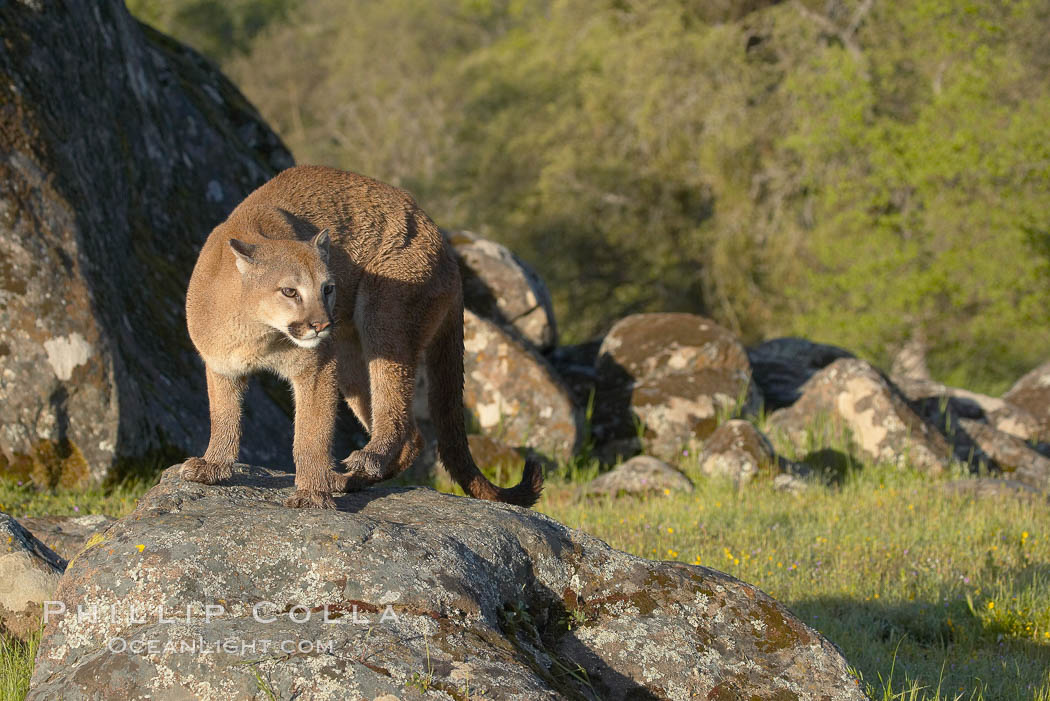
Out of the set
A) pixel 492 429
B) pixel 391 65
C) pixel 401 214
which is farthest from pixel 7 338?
pixel 391 65

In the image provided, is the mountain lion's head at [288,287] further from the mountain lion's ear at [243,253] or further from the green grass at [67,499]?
the green grass at [67,499]

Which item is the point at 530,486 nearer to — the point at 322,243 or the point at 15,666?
the point at 322,243

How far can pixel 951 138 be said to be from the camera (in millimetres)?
19828

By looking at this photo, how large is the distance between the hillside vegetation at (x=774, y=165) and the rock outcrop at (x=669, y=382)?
819 centimetres

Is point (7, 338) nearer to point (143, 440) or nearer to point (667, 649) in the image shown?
point (143, 440)

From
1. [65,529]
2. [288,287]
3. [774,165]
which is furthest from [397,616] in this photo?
[774,165]

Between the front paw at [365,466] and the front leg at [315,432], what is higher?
the front leg at [315,432]

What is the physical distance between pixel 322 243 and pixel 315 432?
104 cm

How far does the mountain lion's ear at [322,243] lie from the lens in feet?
19.1

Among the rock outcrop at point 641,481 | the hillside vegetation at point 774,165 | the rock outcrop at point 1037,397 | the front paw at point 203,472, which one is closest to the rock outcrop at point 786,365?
the rock outcrop at point 1037,397

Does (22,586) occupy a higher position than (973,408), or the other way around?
(22,586)

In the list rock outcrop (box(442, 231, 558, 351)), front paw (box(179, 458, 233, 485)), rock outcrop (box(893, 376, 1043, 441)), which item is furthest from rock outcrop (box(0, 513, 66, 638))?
rock outcrop (box(893, 376, 1043, 441))

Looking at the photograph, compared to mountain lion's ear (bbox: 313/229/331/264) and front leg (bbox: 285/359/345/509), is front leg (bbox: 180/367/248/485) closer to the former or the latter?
front leg (bbox: 285/359/345/509)

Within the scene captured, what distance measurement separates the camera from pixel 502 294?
13.5 m
